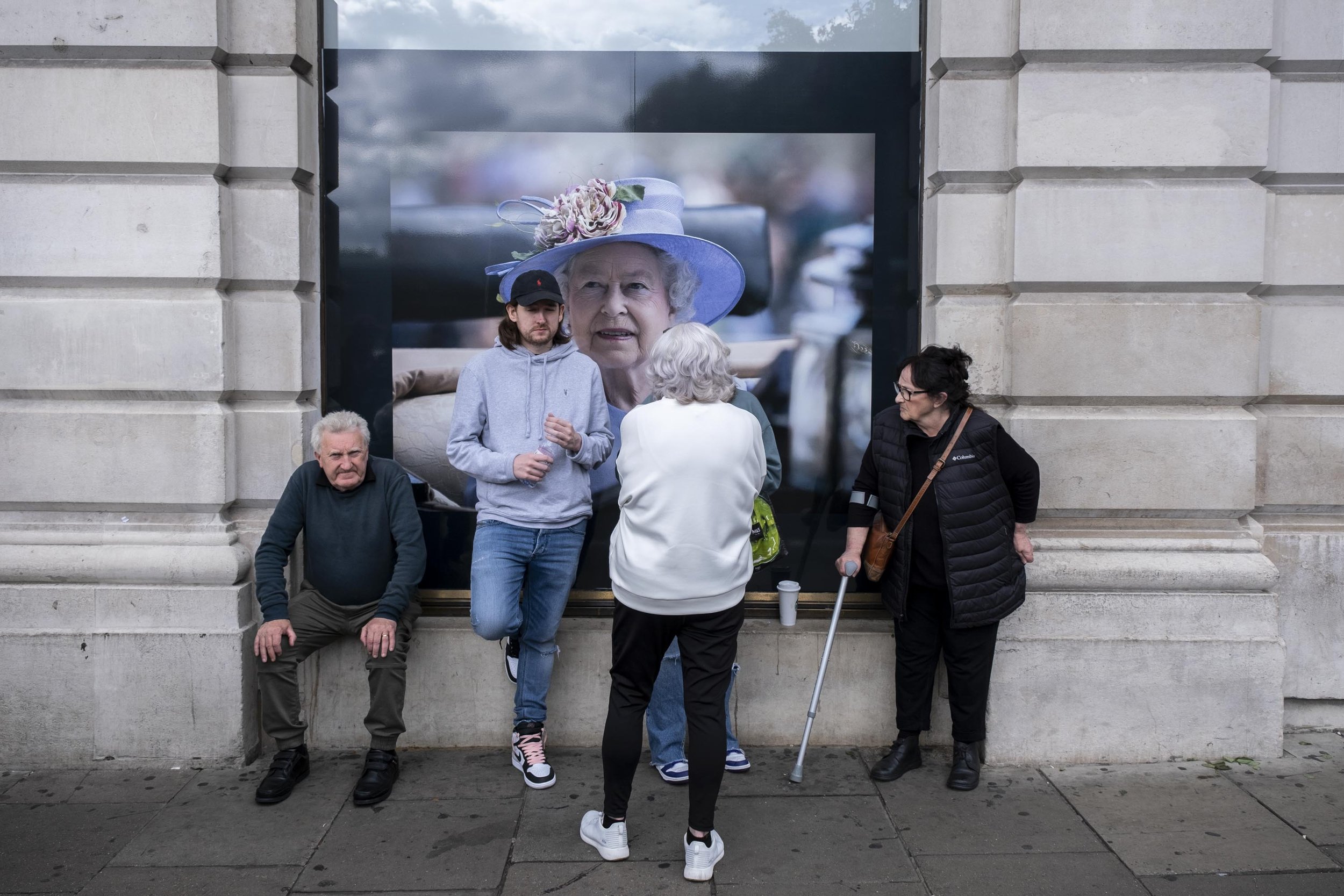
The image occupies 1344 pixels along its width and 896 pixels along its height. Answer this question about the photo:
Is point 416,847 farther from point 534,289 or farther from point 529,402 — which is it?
point 534,289

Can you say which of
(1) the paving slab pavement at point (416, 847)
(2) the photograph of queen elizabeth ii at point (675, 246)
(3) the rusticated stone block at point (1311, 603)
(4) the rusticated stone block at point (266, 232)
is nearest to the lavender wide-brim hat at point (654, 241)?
(2) the photograph of queen elizabeth ii at point (675, 246)

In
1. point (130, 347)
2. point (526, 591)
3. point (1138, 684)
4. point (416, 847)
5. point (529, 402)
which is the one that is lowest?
point (416, 847)

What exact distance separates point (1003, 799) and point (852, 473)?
5.15 ft

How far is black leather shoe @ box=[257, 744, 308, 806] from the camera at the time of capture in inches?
165

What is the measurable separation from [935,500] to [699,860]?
168 cm

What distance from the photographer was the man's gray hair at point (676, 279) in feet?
16.4

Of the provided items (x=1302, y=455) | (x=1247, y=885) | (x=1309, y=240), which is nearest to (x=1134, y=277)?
(x=1309, y=240)

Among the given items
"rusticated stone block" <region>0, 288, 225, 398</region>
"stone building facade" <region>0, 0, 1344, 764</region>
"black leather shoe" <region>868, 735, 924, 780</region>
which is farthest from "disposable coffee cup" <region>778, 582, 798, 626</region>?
"rusticated stone block" <region>0, 288, 225, 398</region>

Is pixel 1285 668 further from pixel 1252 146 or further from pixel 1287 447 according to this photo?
pixel 1252 146

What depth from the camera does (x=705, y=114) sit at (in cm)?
491

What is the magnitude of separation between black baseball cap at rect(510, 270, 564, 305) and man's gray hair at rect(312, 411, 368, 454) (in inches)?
31.2

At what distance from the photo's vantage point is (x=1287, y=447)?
15.9ft

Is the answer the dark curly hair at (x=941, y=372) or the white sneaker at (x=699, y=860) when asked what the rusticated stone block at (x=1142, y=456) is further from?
the white sneaker at (x=699, y=860)

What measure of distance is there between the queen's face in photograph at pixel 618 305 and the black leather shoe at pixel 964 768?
2.22m
